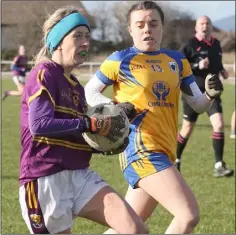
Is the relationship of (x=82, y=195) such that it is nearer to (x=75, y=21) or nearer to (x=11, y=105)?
(x=75, y=21)

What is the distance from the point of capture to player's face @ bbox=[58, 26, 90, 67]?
3.96 metres

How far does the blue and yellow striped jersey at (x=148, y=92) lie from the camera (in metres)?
4.71

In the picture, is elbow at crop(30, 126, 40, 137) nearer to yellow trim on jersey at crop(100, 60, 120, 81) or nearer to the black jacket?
yellow trim on jersey at crop(100, 60, 120, 81)

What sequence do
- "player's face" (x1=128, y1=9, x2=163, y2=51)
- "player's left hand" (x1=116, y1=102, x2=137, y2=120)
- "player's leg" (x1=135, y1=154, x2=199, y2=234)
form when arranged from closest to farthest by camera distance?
"player's leg" (x1=135, y1=154, x2=199, y2=234) → "player's left hand" (x1=116, y1=102, x2=137, y2=120) → "player's face" (x1=128, y1=9, x2=163, y2=51)

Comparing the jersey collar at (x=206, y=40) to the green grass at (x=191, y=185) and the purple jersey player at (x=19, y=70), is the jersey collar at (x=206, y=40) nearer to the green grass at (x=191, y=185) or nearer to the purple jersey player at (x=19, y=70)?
the green grass at (x=191, y=185)

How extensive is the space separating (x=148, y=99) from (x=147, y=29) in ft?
1.78

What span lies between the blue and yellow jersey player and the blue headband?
723 mm

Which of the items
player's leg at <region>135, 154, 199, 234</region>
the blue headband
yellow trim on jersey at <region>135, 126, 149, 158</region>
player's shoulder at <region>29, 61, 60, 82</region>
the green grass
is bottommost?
the green grass

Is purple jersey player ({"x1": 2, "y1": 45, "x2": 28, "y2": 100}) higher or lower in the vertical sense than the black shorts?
lower

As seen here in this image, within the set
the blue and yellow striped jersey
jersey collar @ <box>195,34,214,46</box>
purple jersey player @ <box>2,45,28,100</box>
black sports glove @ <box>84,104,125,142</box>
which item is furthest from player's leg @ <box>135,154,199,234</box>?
purple jersey player @ <box>2,45,28,100</box>

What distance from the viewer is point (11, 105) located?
21.4m

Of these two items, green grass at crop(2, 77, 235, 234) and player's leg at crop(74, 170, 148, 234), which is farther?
green grass at crop(2, 77, 235, 234)

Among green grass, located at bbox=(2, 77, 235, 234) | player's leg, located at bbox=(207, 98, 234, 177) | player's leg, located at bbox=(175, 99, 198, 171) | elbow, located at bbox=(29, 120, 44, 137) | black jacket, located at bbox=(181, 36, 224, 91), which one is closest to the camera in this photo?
elbow, located at bbox=(29, 120, 44, 137)

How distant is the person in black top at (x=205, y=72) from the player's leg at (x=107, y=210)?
5.30 metres
